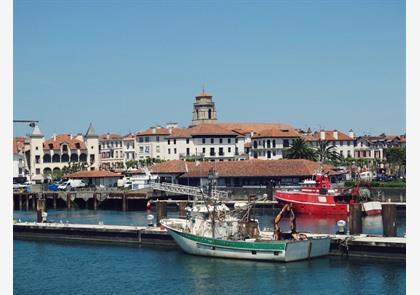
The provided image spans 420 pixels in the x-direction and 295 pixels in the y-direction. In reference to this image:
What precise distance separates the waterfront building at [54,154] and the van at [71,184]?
71.1 feet

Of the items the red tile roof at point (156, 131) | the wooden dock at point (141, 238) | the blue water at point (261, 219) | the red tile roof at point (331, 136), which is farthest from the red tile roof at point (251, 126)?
the wooden dock at point (141, 238)

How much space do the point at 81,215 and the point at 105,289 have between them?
44506 millimetres

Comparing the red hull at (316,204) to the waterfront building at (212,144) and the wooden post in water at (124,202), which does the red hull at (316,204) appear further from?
the waterfront building at (212,144)

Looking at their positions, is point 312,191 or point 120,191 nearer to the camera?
point 312,191

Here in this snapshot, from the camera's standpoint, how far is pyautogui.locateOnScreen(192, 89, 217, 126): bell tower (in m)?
160

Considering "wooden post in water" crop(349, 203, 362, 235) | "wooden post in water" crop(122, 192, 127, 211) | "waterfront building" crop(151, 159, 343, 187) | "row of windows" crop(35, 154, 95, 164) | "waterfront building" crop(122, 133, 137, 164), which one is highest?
"waterfront building" crop(122, 133, 137, 164)

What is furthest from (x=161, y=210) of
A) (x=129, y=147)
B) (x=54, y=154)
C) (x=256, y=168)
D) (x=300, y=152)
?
(x=129, y=147)

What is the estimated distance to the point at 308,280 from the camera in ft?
114

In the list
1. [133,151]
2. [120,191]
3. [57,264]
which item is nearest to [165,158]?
[133,151]

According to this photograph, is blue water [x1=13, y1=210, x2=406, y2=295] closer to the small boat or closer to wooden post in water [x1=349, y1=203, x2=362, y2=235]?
the small boat

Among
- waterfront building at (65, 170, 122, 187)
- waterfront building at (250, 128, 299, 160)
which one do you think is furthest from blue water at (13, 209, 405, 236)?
waterfront building at (250, 128, 299, 160)

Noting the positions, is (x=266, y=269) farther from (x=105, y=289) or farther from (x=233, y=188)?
(x=233, y=188)

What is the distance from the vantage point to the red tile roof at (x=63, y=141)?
127500mm

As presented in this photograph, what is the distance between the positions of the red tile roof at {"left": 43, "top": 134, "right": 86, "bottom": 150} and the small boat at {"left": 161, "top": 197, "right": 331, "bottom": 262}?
85.3 m
